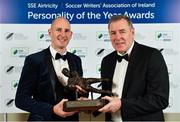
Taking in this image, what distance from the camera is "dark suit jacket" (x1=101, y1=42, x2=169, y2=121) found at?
235cm

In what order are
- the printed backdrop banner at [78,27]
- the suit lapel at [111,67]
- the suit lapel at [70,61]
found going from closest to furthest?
the suit lapel at [111,67], the suit lapel at [70,61], the printed backdrop banner at [78,27]

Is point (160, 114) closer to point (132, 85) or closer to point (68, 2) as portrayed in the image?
point (132, 85)

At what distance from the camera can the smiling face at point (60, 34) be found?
9.02 feet

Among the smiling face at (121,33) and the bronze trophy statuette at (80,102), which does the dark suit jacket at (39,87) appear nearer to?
the bronze trophy statuette at (80,102)

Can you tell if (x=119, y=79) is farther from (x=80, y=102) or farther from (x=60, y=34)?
(x=60, y=34)

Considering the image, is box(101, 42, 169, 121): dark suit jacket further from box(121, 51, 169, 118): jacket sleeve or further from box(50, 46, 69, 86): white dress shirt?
box(50, 46, 69, 86): white dress shirt

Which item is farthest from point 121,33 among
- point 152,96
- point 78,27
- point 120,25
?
point 78,27

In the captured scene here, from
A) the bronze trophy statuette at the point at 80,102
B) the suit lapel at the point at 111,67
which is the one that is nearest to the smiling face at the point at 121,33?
the suit lapel at the point at 111,67

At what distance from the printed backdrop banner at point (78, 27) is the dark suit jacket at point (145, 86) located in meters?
0.58

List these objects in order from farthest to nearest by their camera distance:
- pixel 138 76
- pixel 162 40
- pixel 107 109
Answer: pixel 162 40 < pixel 138 76 < pixel 107 109

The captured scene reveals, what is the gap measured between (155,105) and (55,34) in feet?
3.32

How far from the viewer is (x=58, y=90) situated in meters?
2.73

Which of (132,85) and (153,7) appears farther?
(153,7)

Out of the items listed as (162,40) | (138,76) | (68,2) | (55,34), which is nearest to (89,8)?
(68,2)
